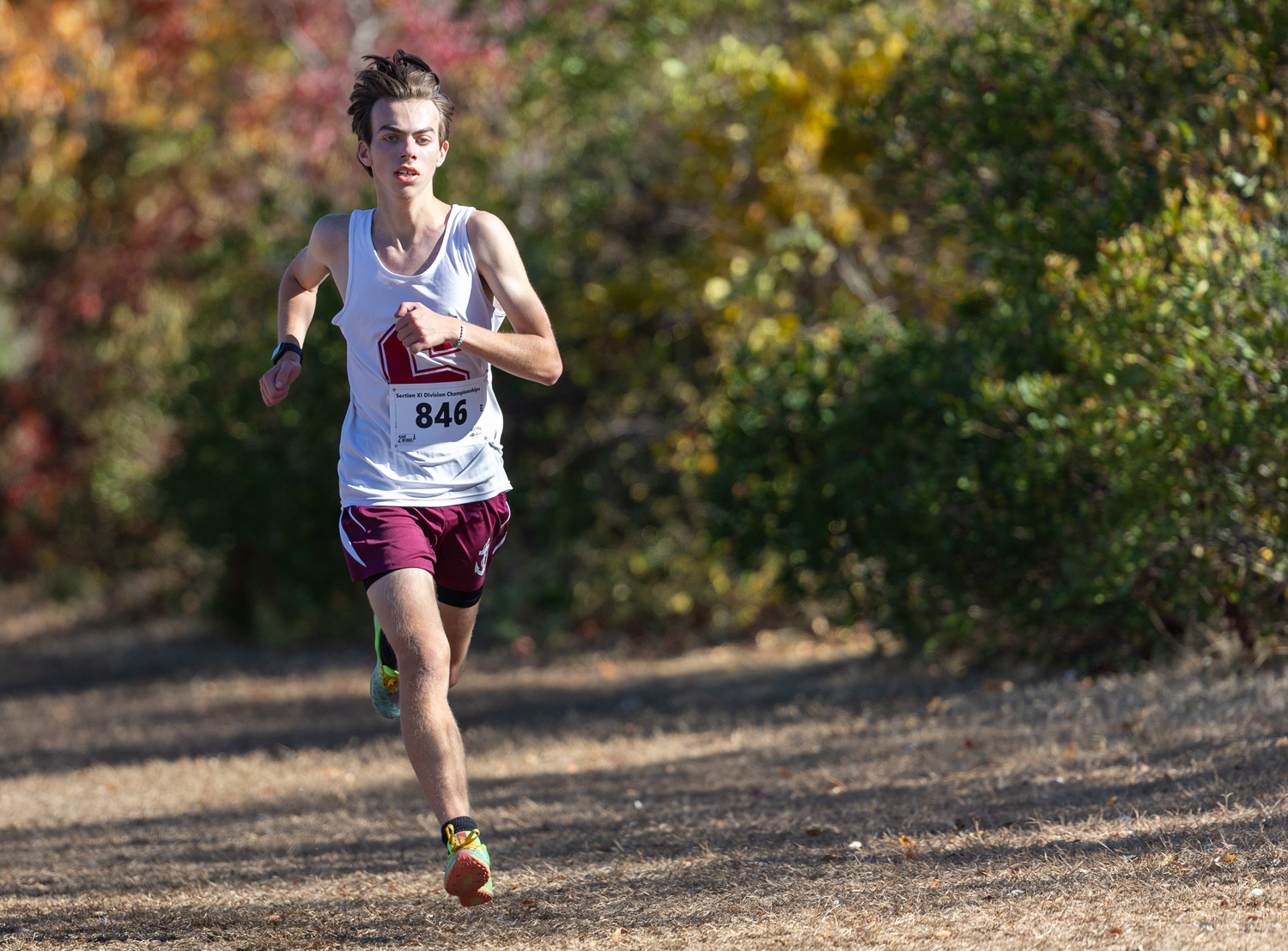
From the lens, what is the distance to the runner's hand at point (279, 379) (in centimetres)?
402

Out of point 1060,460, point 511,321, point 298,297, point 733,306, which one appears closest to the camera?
point 511,321

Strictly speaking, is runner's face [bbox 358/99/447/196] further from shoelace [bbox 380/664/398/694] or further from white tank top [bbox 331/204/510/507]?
shoelace [bbox 380/664/398/694]

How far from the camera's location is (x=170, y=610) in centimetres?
1242

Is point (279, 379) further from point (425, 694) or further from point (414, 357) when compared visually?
point (425, 694)

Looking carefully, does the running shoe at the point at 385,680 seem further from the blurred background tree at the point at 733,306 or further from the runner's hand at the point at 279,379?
the blurred background tree at the point at 733,306

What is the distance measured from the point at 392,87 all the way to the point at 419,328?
2.64 ft

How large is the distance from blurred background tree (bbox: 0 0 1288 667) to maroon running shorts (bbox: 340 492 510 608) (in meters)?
2.79

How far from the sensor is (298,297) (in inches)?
172

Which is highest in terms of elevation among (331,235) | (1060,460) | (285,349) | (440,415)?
(331,235)

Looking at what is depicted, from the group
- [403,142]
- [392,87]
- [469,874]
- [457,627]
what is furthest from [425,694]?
[392,87]

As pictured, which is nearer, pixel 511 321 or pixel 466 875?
pixel 466 875

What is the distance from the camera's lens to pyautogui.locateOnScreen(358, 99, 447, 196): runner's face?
4.02 metres

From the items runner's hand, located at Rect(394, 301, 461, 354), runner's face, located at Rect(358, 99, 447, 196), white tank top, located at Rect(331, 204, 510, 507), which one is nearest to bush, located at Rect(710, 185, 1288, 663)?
white tank top, located at Rect(331, 204, 510, 507)

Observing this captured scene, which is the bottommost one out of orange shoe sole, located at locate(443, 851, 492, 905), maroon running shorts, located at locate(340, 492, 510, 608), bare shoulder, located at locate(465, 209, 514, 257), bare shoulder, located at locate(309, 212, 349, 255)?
orange shoe sole, located at locate(443, 851, 492, 905)
